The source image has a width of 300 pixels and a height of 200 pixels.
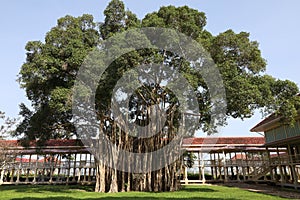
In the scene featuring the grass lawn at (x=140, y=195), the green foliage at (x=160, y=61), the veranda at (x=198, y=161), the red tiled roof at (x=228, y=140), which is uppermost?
the green foliage at (x=160, y=61)

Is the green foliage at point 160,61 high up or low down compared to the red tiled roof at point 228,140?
up

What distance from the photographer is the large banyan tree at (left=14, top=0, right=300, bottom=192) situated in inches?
419

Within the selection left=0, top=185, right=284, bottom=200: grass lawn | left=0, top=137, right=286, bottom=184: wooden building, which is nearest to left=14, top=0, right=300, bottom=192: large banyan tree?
left=0, top=185, right=284, bottom=200: grass lawn

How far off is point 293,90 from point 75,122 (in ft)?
34.9

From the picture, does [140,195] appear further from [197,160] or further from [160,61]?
[197,160]

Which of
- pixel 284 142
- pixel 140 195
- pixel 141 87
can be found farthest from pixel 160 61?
pixel 284 142

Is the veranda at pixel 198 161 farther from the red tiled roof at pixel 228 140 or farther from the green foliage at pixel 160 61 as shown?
the green foliage at pixel 160 61

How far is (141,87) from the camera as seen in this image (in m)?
12.2

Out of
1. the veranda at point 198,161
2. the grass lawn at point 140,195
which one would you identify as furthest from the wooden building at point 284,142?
the grass lawn at point 140,195

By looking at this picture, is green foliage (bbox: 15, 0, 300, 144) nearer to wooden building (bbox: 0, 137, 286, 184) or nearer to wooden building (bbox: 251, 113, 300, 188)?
wooden building (bbox: 251, 113, 300, 188)

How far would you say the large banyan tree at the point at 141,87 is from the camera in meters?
10.6

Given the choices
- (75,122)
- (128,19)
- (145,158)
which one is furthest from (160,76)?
(75,122)

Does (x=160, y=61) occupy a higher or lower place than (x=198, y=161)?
higher

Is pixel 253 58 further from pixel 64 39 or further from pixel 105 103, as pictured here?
pixel 64 39
